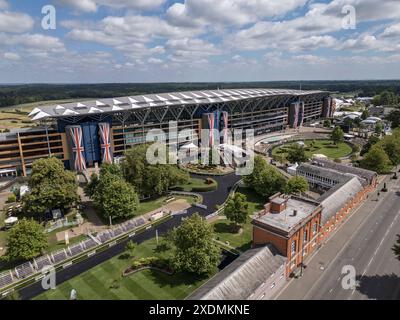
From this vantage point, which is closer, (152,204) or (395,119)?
(152,204)

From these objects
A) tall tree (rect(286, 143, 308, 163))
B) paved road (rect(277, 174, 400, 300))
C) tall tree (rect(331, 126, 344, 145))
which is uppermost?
tall tree (rect(331, 126, 344, 145))

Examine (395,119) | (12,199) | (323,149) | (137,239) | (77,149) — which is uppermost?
(395,119)

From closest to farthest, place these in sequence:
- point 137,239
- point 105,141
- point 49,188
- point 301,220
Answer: point 301,220 < point 137,239 < point 49,188 < point 105,141

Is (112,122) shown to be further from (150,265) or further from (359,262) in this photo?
(359,262)

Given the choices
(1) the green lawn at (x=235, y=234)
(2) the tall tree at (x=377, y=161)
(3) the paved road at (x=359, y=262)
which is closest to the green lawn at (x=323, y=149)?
(2) the tall tree at (x=377, y=161)

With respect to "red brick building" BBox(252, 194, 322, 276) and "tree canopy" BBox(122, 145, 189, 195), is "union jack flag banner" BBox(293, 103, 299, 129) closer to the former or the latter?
"tree canopy" BBox(122, 145, 189, 195)

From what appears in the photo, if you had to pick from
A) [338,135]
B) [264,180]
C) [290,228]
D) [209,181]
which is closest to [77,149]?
[209,181]

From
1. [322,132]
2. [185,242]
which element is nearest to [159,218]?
[185,242]

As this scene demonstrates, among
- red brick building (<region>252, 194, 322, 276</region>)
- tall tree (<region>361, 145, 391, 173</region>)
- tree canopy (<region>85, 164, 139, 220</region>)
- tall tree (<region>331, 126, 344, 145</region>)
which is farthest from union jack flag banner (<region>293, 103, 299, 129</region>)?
tree canopy (<region>85, 164, 139, 220</region>)
